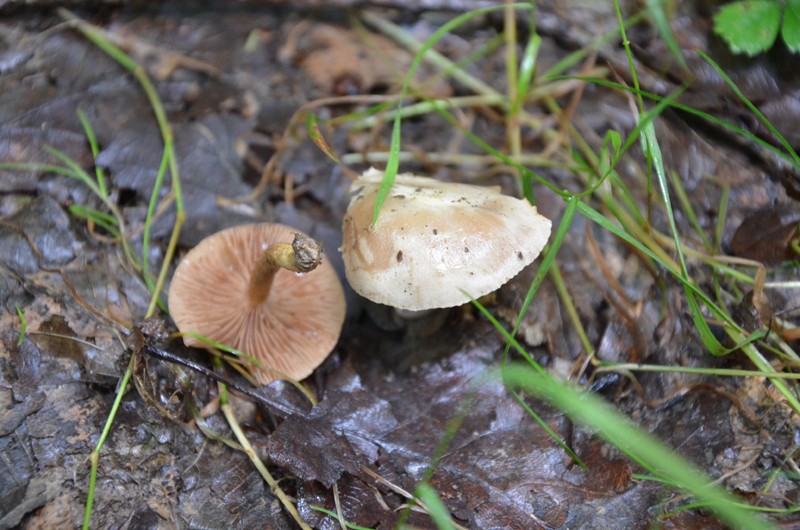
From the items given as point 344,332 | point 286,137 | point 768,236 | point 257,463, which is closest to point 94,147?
point 286,137

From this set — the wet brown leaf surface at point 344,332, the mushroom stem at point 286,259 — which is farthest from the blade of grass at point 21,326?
the mushroom stem at point 286,259

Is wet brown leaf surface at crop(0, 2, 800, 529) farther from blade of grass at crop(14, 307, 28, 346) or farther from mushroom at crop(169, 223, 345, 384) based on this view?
mushroom at crop(169, 223, 345, 384)

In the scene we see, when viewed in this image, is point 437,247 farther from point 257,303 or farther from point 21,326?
point 21,326

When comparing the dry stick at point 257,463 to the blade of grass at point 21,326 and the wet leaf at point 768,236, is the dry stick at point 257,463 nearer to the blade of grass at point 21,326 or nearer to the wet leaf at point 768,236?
the blade of grass at point 21,326

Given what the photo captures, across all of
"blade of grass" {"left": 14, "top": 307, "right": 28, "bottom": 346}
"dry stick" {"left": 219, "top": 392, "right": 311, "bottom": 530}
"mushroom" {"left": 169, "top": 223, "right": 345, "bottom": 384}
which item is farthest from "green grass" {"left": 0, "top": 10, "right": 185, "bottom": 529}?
"dry stick" {"left": 219, "top": 392, "right": 311, "bottom": 530}

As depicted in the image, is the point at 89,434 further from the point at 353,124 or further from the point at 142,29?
the point at 142,29

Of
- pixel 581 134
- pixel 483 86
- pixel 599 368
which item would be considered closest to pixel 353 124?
pixel 483 86
